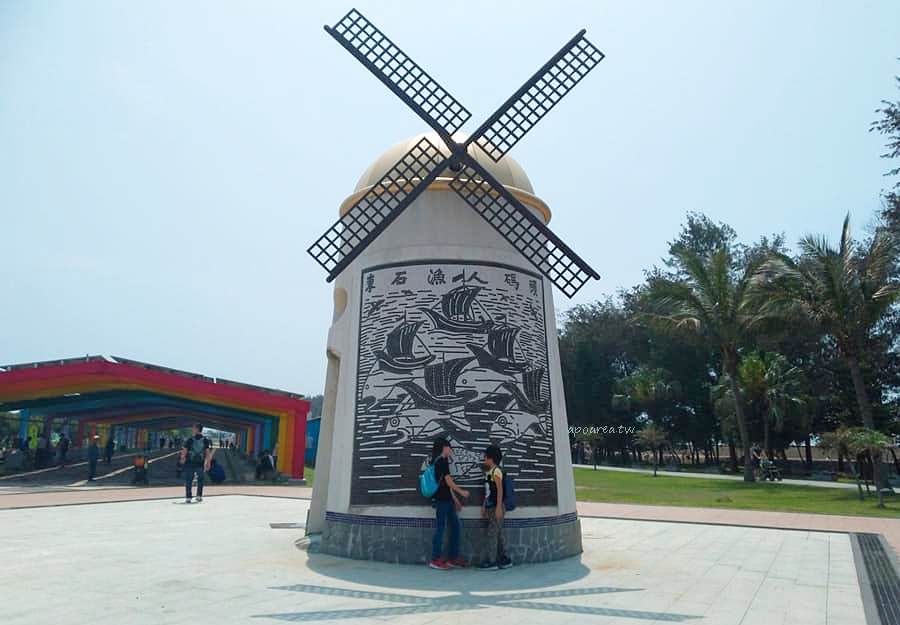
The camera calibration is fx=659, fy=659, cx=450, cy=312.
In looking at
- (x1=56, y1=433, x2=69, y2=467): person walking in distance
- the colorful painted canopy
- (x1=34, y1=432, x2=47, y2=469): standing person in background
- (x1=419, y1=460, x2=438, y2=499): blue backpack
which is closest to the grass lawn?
(x1=419, y1=460, x2=438, y2=499): blue backpack

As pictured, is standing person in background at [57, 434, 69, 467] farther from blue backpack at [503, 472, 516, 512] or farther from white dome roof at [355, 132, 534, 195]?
blue backpack at [503, 472, 516, 512]

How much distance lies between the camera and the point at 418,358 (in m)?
9.33

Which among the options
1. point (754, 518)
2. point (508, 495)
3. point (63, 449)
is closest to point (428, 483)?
point (508, 495)

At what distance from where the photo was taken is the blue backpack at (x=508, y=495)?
8586mm

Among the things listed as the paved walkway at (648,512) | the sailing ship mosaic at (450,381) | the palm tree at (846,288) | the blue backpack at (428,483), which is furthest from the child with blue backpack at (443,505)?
the palm tree at (846,288)

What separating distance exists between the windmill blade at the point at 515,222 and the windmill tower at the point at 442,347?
0.03m

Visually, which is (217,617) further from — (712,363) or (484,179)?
(712,363)

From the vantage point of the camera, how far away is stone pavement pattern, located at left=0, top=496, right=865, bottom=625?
19.4 feet

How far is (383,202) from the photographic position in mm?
10594

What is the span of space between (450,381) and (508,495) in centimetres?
172

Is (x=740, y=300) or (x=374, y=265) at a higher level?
(x=740, y=300)

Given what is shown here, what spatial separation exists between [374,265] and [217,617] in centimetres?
573

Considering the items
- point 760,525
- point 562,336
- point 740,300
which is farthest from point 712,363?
point 760,525

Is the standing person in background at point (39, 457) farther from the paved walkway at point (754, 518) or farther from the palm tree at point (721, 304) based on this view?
the palm tree at point (721, 304)
